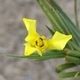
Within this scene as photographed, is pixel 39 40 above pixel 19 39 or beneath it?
above

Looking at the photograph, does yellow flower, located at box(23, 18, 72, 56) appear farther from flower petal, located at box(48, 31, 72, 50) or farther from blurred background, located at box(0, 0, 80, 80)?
blurred background, located at box(0, 0, 80, 80)

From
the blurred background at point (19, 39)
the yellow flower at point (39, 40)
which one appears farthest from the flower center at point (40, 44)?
the blurred background at point (19, 39)

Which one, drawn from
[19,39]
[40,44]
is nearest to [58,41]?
[40,44]

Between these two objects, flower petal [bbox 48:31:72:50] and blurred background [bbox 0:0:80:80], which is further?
blurred background [bbox 0:0:80:80]

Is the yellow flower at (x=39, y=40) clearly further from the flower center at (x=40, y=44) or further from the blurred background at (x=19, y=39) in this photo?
the blurred background at (x=19, y=39)

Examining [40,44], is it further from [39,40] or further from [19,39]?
[19,39]

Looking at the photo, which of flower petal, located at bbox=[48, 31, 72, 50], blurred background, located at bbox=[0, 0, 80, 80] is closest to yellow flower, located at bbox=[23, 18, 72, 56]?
flower petal, located at bbox=[48, 31, 72, 50]

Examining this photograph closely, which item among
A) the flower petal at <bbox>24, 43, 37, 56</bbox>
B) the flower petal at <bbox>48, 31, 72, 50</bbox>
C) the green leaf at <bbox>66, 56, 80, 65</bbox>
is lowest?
the green leaf at <bbox>66, 56, 80, 65</bbox>

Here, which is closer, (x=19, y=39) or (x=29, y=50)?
(x=29, y=50)
